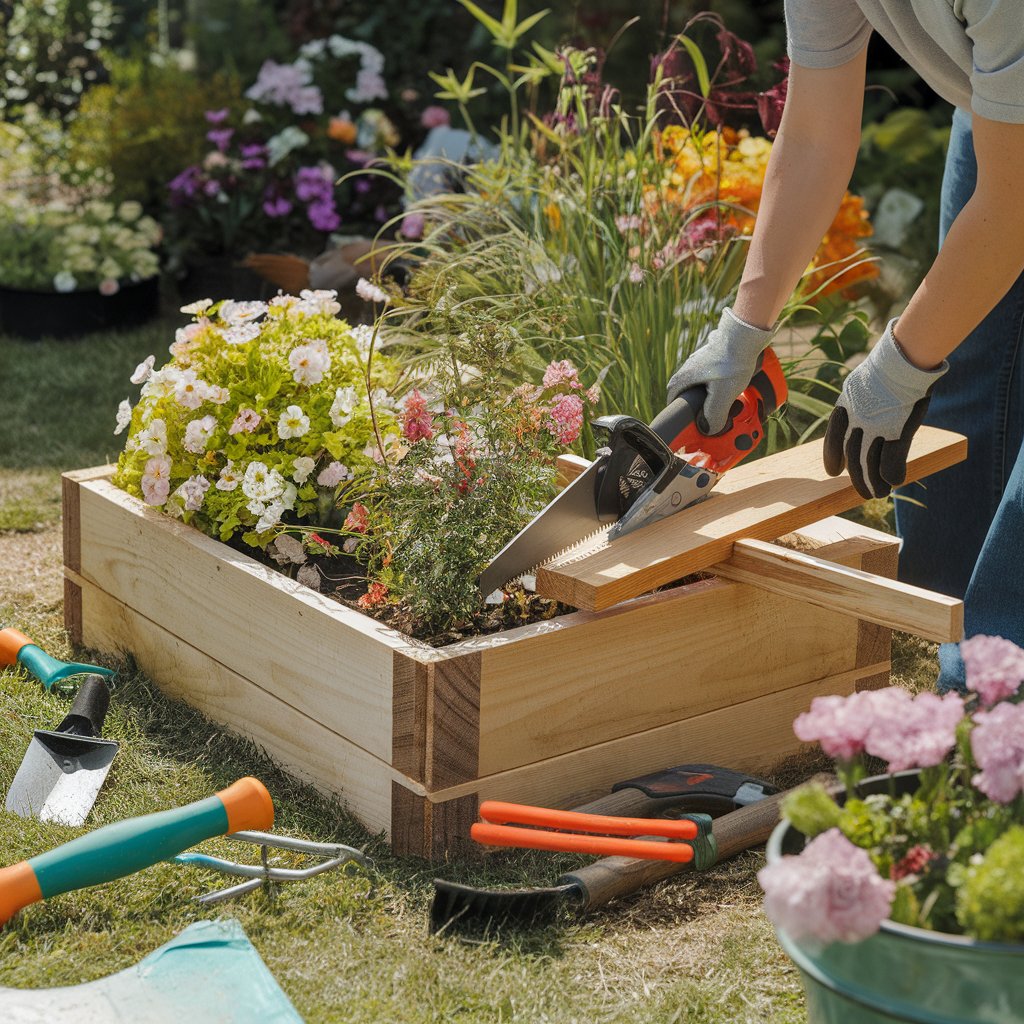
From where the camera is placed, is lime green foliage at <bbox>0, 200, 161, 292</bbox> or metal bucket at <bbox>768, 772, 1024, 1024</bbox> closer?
metal bucket at <bbox>768, 772, 1024, 1024</bbox>

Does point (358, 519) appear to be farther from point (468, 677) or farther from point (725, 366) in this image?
point (725, 366)

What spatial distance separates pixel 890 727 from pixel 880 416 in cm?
93

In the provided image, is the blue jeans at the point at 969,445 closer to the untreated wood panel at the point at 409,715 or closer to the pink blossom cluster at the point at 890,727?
the untreated wood panel at the point at 409,715

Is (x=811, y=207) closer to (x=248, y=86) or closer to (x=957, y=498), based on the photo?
(x=957, y=498)

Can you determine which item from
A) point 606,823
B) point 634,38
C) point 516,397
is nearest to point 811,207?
point 516,397

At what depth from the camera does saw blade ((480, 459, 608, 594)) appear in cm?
196

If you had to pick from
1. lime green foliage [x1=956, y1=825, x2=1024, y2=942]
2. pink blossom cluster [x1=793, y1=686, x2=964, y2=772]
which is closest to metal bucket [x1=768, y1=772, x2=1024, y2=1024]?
lime green foliage [x1=956, y1=825, x2=1024, y2=942]

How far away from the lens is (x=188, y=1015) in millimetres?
1514

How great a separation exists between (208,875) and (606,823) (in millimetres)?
530

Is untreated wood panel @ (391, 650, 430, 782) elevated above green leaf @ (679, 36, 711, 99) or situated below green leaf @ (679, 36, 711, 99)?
below

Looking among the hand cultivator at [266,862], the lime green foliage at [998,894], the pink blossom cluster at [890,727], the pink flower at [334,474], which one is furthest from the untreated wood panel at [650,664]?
the lime green foliage at [998,894]

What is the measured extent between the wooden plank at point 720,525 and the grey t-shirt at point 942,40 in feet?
1.96

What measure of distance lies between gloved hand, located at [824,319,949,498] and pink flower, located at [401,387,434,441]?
0.61 metres

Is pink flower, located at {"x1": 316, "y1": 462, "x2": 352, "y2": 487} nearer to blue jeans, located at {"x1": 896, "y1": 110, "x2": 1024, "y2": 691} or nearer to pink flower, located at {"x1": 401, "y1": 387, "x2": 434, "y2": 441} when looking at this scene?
pink flower, located at {"x1": 401, "y1": 387, "x2": 434, "y2": 441}
